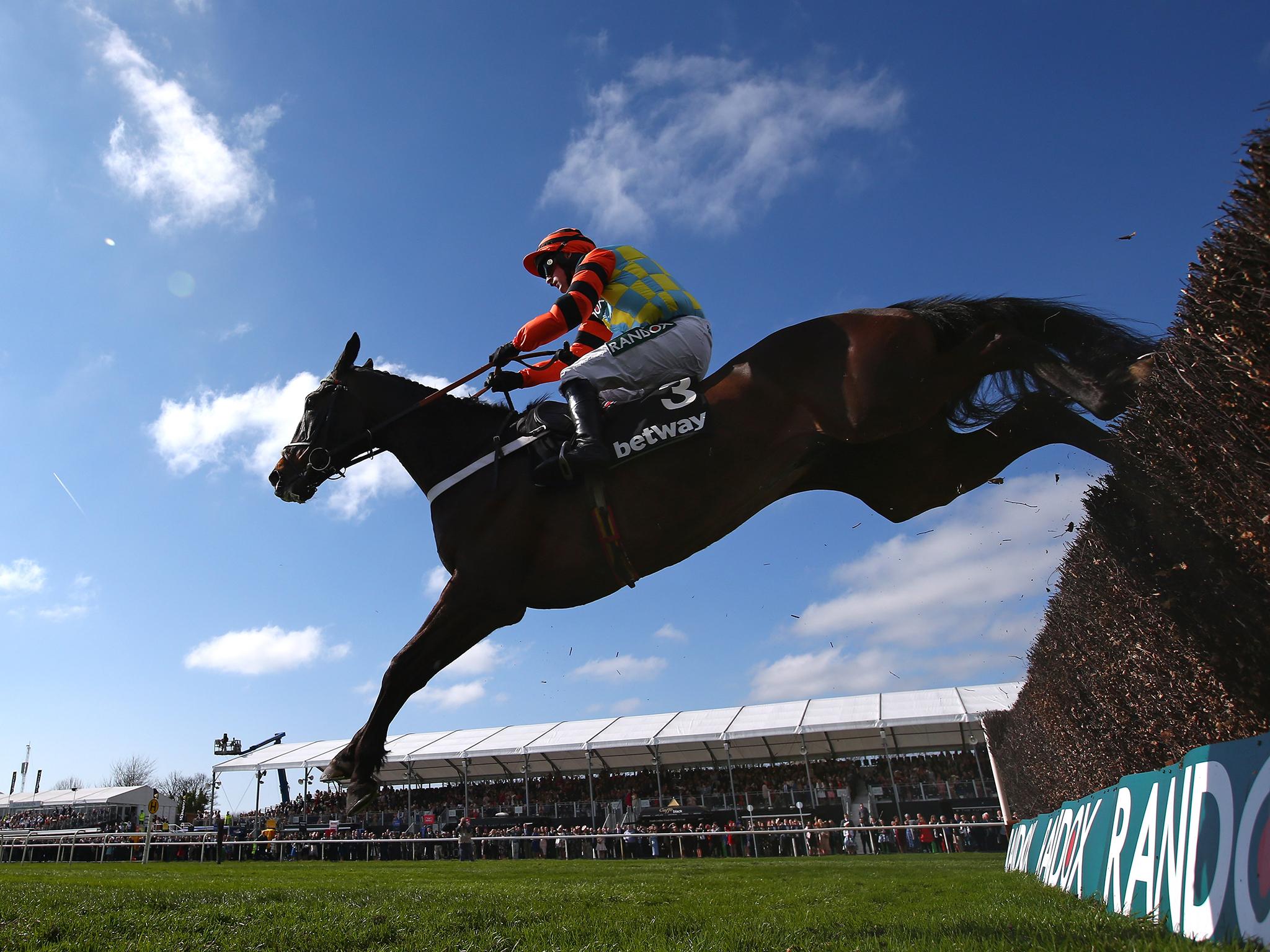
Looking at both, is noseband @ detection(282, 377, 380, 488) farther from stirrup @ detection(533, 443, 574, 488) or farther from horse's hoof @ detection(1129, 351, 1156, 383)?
horse's hoof @ detection(1129, 351, 1156, 383)

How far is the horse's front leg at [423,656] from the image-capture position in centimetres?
474

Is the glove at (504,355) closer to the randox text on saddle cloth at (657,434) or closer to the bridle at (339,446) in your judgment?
the bridle at (339,446)

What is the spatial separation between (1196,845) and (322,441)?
5276 mm

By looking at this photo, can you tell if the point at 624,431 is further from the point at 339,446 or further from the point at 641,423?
the point at 339,446

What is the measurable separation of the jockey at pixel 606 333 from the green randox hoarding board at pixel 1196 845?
125 inches

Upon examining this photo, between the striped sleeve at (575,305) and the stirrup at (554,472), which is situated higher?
the striped sleeve at (575,305)

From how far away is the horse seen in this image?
4.49 m

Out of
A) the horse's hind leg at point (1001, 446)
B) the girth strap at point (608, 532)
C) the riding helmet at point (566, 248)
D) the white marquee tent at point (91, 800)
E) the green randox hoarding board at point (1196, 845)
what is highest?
the riding helmet at point (566, 248)

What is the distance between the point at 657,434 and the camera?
15.3 feet

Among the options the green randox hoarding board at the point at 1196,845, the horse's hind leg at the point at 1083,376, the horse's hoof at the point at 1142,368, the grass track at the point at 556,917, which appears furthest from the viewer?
the horse's hind leg at the point at 1083,376

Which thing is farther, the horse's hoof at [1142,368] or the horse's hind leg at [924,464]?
the horse's hind leg at [924,464]

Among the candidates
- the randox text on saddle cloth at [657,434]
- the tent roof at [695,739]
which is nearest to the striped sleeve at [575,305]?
the randox text on saddle cloth at [657,434]

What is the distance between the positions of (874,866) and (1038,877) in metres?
5.69

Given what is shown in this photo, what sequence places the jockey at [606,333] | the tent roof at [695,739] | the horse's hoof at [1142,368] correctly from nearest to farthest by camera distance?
the horse's hoof at [1142,368], the jockey at [606,333], the tent roof at [695,739]
